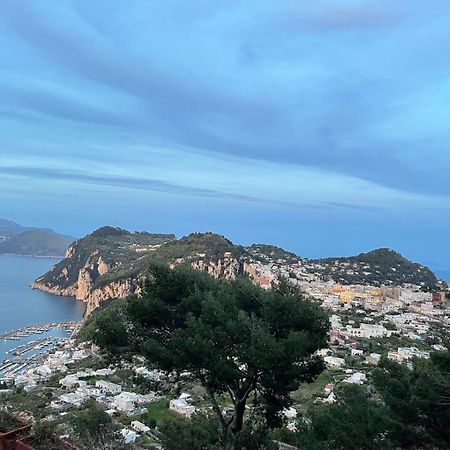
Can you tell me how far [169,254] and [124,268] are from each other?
920cm

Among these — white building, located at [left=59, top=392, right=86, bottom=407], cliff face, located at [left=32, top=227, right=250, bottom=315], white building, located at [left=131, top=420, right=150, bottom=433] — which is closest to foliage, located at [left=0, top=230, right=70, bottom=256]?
cliff face, located at [left=32, top=227, right=250, bottom=315]

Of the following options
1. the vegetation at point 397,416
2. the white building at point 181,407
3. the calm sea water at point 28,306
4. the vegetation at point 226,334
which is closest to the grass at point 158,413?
the white building at point 181,407

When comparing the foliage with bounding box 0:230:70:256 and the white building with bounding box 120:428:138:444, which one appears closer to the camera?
the white building with bounding box 120:428:138:444

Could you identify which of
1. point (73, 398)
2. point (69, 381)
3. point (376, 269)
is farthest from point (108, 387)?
point (376, 269)

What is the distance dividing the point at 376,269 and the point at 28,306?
44.0 m

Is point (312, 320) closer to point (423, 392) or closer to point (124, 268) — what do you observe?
point (423, 392)

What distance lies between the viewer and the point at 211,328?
186 inches

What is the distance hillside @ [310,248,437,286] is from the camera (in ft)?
180

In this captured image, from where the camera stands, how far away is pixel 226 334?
4750 mm

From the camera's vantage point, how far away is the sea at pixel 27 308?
45.9 meters

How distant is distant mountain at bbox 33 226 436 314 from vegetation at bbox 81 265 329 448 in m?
30.1

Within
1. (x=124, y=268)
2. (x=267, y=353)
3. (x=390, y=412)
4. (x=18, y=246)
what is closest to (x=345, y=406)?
(x=390, y=412)

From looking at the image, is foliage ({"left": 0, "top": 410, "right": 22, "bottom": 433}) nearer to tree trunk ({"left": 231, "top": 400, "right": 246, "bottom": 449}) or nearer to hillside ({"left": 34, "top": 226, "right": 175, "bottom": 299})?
tree trunk ({"left": 231, "top": 400, "right": 246, "bottom": 449})

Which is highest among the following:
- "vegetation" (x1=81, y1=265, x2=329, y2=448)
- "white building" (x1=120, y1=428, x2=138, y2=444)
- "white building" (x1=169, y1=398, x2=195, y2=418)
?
"vegetation" (x1=81, y1=265, x2=329, y2=448)
